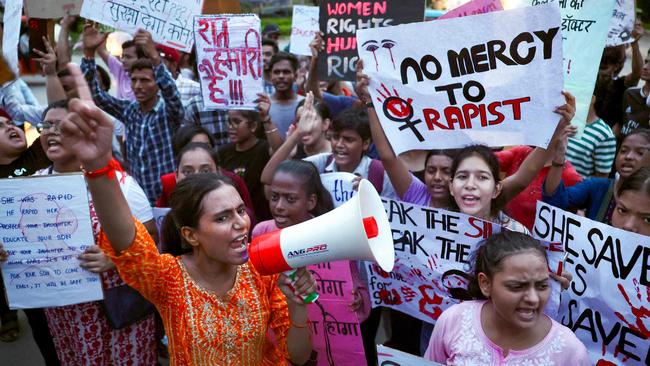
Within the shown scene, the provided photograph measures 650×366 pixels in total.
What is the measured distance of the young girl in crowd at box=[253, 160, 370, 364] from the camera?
11.7 ft

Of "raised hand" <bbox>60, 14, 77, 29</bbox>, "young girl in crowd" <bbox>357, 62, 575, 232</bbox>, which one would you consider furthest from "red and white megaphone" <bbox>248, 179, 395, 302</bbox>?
"raised hand" <bbox>60, 14, 77, 29</bbox>

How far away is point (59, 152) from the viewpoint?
330 centimetres

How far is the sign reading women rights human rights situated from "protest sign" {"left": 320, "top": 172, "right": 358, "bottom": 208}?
1.52ft

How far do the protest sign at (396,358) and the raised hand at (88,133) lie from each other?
124cm

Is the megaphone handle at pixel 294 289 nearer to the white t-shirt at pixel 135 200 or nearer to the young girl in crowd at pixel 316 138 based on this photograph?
the white t-shirt at pixel 135 200

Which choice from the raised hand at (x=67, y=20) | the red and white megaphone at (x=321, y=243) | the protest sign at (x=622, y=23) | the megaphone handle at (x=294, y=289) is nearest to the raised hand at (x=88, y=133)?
the red and white megaphone at (x=321, y=243)

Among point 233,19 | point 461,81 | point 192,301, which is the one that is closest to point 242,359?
point 192,301

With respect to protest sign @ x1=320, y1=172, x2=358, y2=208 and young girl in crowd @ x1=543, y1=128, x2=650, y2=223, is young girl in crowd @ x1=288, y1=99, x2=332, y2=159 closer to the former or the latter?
protest sign @ x1=320, y1=172, x2=358, y2=208

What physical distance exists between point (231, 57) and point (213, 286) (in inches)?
122

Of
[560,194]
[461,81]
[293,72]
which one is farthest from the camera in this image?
[293,72]

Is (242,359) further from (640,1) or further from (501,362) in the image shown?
(640,1)

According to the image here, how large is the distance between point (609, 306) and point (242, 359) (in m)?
1.70

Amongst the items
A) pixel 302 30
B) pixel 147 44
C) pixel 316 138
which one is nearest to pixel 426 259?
pixel 316 138

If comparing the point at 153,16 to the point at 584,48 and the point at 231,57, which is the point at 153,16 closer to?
the point at 231,57
